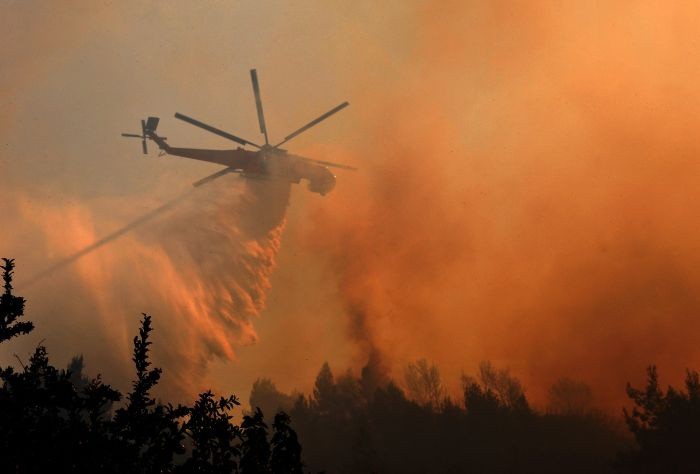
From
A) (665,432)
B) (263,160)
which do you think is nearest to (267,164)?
(263,160)

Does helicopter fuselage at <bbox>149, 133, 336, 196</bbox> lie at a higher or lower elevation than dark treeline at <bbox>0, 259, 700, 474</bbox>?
higher

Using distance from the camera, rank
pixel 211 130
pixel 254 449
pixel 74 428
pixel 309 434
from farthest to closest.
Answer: pixel 309 434, pixel 211 130, pixel 254 449, pixel 74 428

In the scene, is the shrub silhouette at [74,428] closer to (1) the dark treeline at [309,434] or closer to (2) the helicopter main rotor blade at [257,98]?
(1) the dark treeline at [309,434]

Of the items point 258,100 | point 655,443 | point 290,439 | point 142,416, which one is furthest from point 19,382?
point 655,443

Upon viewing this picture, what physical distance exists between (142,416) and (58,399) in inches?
70.5

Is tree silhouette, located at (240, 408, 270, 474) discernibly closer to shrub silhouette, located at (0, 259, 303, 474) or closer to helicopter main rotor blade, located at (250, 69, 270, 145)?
shrub silhouette, located at (0, 259, 303, 474)

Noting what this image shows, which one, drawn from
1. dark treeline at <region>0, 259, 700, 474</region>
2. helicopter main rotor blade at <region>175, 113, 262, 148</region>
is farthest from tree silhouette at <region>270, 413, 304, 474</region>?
helicopter main rotor blade at <region>175, 113, 262, 148</region>

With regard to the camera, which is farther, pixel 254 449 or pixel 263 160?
pixel 263 160

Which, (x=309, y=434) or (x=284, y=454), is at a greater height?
(x=309, y=434)

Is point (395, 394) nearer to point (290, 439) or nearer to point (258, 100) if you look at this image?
point (258, 100)

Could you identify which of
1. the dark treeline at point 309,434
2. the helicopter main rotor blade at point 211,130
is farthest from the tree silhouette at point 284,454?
the helicopter main rotor blade at point 211,130

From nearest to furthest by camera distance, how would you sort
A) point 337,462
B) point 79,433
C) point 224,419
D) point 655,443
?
point 79,433 < point 224,419 < point 655,443 < point 337,462

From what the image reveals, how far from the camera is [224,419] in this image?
54.9 ft

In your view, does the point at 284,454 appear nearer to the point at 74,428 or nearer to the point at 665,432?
the point at 74,428
